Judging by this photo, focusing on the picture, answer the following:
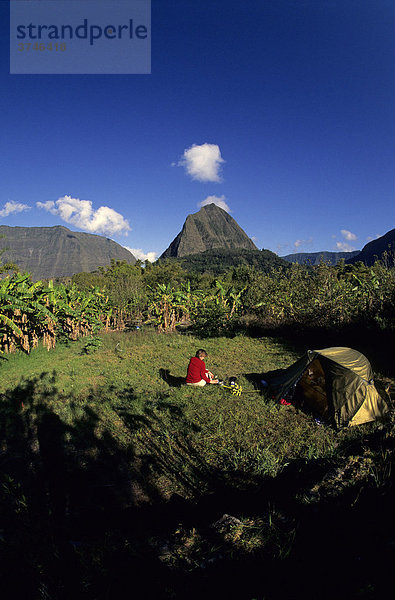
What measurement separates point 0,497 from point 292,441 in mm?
4925

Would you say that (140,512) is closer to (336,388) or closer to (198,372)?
(198,372)

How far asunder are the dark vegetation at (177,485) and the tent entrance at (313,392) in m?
0.55

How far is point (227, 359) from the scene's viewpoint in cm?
1111

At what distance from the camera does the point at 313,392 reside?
22.8 feet

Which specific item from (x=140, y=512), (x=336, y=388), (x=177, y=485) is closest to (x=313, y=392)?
(x=336, y=388)

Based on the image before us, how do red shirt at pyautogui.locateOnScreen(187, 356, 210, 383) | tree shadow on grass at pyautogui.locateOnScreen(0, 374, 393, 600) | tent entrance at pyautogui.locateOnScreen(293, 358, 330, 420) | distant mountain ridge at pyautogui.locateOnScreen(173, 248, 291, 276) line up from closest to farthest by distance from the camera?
tree shadow on grass at pyautogui.locateOnScreen(0, 374, 393, 600) < tent entrance at pyautogui.locateOnScreen(293, 358, 330, 420) < red shirt at pyautogui.locateOnScreen(187, 356, 210, 383) < distant mountain ridge at pyautogui.locateOnScreen(173, 248, 291, 276)

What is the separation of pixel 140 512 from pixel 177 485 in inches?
28.1

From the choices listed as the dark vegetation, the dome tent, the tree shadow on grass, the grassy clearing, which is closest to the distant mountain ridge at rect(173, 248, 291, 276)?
the dark vegetation

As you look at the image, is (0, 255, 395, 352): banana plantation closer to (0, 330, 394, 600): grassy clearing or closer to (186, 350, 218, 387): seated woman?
(0, 330, 394, 600): grassy clearing

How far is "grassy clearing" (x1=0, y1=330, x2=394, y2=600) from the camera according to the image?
2311mm

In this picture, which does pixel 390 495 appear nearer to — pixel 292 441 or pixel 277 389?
pixel 292 441

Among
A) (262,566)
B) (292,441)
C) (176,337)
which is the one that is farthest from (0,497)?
(176,337)

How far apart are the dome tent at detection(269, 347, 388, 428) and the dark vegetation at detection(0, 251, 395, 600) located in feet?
1.03

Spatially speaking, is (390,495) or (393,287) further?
(393,287)
